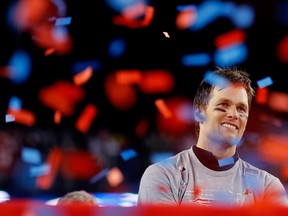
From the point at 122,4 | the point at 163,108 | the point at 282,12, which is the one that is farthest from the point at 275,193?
the point at 122,4

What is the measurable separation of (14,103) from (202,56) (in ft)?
2.56

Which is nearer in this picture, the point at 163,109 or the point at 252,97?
the point at 252,97

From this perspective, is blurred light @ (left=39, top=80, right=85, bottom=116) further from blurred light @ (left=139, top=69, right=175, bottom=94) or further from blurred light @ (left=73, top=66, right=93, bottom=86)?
blurred light @ (left=139, top=69, right=175, bottom=94)

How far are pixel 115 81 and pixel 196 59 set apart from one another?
1.09 feet

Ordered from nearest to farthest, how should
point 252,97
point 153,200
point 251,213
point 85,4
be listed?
point 251,213
point 153,200
point 252,97
point 85,4

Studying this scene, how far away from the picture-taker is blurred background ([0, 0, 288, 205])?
167 centimetres

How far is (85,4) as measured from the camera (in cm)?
189

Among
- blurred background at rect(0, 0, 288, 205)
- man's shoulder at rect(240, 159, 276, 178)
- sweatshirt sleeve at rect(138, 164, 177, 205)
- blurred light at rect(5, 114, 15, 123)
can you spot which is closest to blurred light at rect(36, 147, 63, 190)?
blurred background at rect(0, 0, 288, 205)

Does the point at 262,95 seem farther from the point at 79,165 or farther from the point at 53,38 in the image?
the point at 53,38

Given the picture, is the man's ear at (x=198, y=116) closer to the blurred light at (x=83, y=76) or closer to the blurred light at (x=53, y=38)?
the blurred light at (x=83, y=76)

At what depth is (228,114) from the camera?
139 cm

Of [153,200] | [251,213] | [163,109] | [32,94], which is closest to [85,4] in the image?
[32,94]

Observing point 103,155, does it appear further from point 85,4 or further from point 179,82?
point 85,4

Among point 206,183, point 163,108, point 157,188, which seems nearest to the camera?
point 157,188
